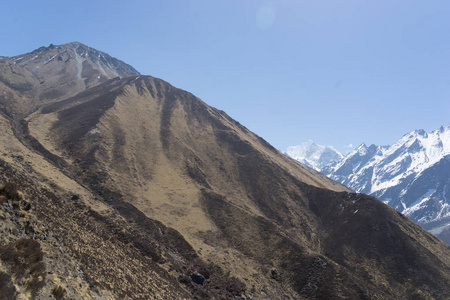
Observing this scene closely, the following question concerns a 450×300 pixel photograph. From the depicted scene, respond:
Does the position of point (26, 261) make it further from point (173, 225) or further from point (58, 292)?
point (173, 225)

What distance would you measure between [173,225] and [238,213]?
2012cm

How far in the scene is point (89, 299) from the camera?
21.1 metres

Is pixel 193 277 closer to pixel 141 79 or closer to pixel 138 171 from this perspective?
pixel 138 171

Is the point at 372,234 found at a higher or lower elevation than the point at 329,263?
higher

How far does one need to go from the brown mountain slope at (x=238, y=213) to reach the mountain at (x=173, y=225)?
361 mm

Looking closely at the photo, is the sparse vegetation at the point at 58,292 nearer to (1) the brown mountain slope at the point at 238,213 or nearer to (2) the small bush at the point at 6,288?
(2) the small bush at the point at 6,288

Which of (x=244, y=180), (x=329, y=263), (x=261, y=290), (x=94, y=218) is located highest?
(x=244, y=180)

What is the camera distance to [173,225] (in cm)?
6169

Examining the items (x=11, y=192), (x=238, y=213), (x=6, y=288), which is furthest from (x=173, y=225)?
(x=6, y=288)

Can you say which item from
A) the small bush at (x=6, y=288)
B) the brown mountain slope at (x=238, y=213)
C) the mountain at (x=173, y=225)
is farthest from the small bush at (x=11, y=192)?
the brown mountain slope at (x=238, y=213)

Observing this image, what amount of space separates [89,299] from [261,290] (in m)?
35.5

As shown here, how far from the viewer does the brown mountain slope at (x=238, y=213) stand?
53.2 meters

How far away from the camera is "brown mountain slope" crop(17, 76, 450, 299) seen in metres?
53.2

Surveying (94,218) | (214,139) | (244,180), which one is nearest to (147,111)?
(214,139)
